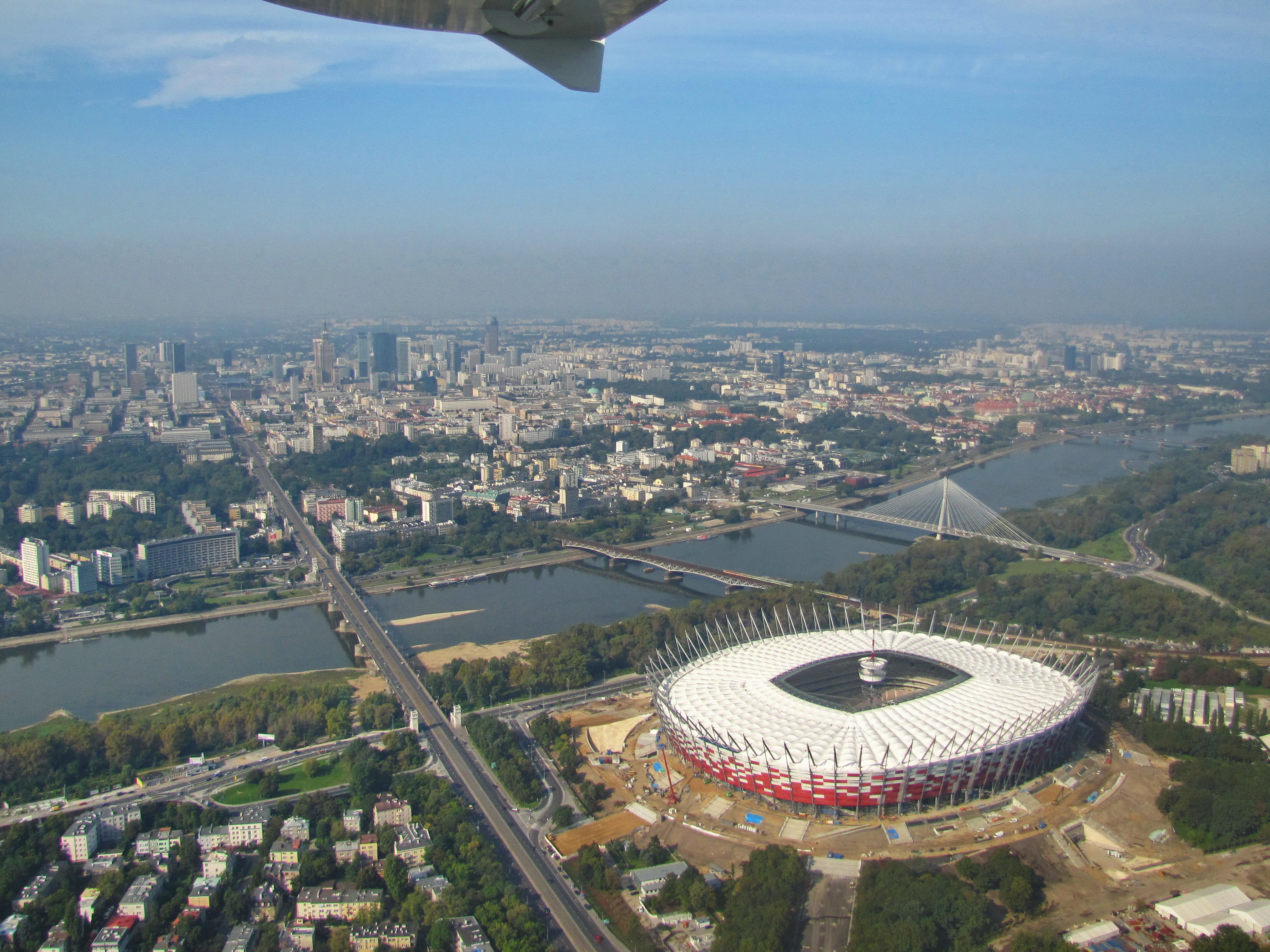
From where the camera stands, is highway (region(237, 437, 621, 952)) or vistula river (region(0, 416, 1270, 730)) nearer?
highway (region(237, 437, 621, 952))

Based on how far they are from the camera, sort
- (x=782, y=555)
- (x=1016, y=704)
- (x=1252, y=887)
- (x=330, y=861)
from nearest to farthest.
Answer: (x=1252, y=887), (x=330, y=861), (x=1016, y=704), (x=782, y=555)

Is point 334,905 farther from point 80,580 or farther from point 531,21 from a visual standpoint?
point 80,580

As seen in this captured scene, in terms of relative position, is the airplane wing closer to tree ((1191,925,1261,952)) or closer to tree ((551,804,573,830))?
tree ((1191,925,1261,952))

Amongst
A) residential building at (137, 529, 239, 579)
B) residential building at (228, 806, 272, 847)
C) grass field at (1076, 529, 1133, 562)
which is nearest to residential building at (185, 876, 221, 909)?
residential building at (228, 806, 272, 847)


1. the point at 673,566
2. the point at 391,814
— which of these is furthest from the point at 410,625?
the point at 391,814

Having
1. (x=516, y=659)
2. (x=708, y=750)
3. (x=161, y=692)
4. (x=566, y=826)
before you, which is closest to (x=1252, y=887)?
(x=708, y=750)

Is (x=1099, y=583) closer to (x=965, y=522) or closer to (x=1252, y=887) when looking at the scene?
(x=965, y=522)
